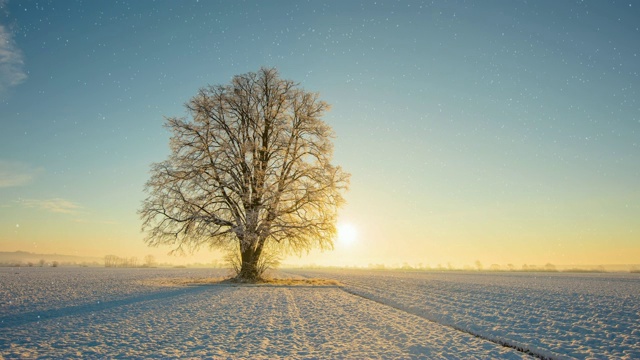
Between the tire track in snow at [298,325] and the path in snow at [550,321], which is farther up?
the tire track in snow at [298,325]

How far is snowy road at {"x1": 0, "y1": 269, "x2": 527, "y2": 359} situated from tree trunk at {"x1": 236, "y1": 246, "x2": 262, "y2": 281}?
1193 centimetres

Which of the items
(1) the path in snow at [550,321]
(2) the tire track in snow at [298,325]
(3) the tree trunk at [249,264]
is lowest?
(1) the path in snow at [550,321]

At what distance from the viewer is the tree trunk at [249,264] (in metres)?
29.2

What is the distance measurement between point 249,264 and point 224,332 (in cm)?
1869

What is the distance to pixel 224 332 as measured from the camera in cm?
1089

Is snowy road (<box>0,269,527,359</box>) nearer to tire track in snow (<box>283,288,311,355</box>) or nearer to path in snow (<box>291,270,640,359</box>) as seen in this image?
tire track in snow (<box>283,288,311,355</box>)

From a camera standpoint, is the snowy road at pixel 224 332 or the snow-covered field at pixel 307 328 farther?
the snow-covered field at pixel 307 328

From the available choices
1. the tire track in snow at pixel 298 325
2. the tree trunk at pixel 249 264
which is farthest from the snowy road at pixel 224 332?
the tree trunk at pixel 249 264

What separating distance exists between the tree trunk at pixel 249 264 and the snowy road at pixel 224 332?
39.1 feet

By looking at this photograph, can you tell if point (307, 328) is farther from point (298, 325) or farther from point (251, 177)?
point (251, 177)

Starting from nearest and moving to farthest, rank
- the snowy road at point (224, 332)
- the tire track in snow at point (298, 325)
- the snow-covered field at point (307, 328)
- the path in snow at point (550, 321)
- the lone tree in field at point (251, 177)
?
the snowy road at point (224, 332) < the snow-covered field at point (307, 328) < the tire track in snow at point (298, 325) < the path in snow at point (550, 321) < the lone tree in field at point (251, 177)

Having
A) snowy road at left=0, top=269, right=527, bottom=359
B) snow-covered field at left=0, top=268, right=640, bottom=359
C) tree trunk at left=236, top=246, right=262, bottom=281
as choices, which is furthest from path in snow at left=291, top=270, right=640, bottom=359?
tree trunk at left=236, top=246, right=262, bottom=281

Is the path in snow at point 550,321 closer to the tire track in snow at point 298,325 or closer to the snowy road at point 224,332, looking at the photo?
the snowy road at point 224,332

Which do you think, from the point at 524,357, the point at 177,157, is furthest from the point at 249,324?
the point at 177,157
